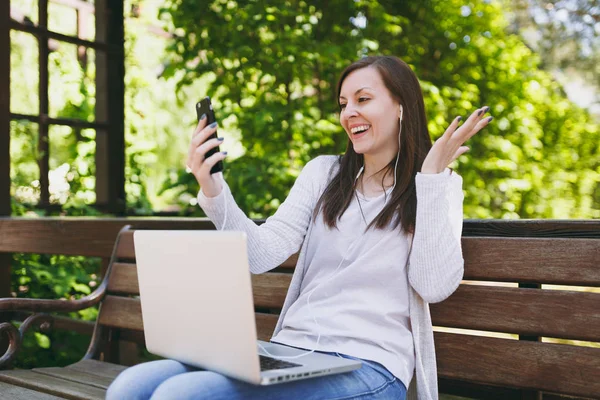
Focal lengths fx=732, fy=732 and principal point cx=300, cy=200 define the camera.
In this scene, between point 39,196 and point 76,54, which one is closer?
point 39,196

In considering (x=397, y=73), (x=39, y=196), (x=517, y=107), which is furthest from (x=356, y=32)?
(x=397, y=73)

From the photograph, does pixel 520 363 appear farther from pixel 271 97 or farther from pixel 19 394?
pixel 271 97

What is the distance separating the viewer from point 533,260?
6.20 feet

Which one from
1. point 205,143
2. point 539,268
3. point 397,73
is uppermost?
point 397,73

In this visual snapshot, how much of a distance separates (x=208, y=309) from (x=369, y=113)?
757 millimetres

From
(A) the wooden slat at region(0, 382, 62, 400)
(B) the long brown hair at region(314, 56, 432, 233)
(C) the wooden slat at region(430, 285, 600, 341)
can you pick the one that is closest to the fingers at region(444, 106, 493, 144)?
(B) the long brown hair at region(314, 56, 432, 233)

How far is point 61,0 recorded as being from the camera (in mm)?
4312

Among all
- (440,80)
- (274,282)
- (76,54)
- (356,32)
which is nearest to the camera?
(274,282)

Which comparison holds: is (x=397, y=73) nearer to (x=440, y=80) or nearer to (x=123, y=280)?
(x=123, y=280)

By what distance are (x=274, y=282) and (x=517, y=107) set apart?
10.4 ft

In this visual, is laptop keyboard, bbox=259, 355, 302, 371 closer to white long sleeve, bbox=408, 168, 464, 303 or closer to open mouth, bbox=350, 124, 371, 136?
white long sleeve, bbox=408, 168, 464, 303

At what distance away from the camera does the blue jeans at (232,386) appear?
149 cm

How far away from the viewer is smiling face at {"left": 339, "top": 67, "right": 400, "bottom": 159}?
1.98m

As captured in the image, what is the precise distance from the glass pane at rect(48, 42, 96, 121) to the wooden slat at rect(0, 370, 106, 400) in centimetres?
191
